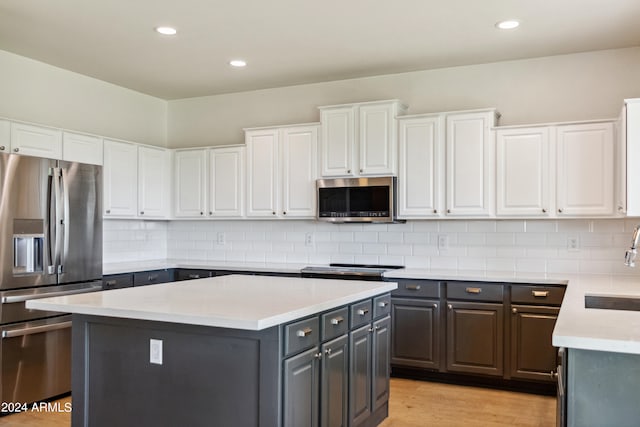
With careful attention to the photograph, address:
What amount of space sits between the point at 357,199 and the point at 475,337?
1569 mm

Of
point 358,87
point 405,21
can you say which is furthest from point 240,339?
point 358,87

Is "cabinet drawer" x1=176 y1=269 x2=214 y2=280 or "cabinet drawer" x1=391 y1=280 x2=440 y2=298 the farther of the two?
"cabinet drawer" x1=176 y1=269 x2=214 y2=280

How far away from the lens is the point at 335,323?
9.58ft

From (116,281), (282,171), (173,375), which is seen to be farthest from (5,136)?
(173,375)

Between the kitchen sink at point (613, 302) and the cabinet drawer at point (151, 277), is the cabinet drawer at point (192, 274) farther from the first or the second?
the kitchen sink at point (613, 302)

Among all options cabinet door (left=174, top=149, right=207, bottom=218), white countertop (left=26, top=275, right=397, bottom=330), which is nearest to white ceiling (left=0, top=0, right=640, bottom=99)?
cabinet door (left=174, top=149, right=207, bottom=218)

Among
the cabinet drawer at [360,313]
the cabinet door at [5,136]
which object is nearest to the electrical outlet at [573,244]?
the cabinet drawer at [360,313]

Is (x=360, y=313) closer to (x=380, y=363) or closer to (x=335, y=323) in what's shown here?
(x=335, y=323)

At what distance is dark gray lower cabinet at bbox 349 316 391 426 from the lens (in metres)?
3.14

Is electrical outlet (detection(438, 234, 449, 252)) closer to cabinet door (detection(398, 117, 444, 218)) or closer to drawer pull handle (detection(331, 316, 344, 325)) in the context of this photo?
cabinet door (detection(398, 117, 444, 218))

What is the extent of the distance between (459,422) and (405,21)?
275cm

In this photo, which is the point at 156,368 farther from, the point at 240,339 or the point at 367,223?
the point at 367,223

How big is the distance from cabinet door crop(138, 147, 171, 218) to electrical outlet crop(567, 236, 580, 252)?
396cm

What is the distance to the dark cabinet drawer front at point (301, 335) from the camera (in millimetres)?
2449
